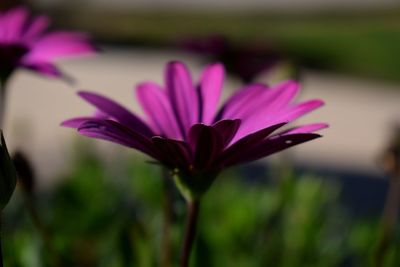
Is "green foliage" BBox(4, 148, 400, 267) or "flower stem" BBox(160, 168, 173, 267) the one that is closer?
"flower stem" BBox(160, 168, 173, 267)

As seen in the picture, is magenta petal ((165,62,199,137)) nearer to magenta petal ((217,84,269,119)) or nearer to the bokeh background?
magenta petal ((217,84,269,119))

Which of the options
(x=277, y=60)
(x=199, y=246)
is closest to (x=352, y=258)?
(x=277, y=60)

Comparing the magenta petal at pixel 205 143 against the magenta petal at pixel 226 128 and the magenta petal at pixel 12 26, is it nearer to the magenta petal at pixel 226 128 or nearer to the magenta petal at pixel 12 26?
the magenta petal at pixel 226 128

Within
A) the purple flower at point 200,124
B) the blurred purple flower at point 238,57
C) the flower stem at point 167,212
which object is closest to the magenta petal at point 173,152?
the purple flower at point 200,124

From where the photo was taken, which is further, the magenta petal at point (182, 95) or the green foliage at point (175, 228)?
the green foliage at point (175, 228)

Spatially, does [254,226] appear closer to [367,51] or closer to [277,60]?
[277,60]

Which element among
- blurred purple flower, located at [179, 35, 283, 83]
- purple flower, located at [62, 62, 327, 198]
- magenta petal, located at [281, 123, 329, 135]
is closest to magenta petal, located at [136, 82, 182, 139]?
purple flower, located at [62, 62, 327, 198]
